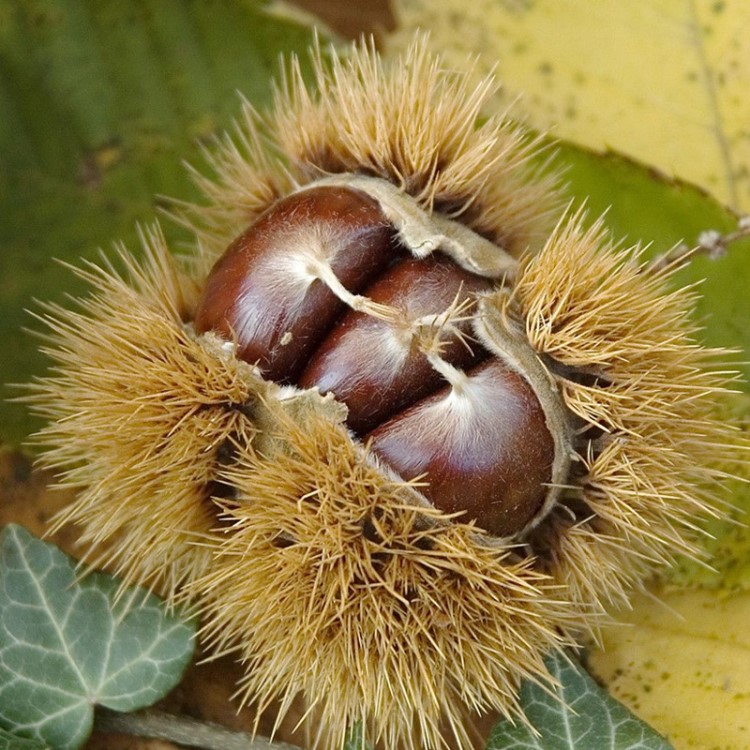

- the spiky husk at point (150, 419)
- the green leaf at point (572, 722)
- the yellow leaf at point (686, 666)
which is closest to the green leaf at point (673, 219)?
the yellow leaf at point (686, 666)

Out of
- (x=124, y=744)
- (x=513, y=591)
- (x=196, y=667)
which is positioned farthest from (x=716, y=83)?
(x=124, y=744)

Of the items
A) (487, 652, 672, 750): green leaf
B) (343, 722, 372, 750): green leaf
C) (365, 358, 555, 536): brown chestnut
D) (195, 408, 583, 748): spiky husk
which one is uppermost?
(365, 358, 555, 536): brown chestnut

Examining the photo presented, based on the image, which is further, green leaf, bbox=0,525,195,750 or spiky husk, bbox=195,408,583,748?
green leaf, bbox=0,525,195,750

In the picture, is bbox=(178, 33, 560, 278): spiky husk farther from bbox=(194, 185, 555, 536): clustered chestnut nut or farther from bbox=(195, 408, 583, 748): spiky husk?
bbox=(195, 408, 583, 748): spiky husk

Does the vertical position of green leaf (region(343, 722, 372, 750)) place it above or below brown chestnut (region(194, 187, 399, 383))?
below

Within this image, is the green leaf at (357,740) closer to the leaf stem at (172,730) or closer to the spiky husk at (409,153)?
the leaf stem at (172,730)

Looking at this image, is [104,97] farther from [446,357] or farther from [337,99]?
[446,357]

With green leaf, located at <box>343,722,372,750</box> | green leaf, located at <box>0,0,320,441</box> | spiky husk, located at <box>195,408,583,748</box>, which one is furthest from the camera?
green leaf, located at <box>0,0,320,441</box>

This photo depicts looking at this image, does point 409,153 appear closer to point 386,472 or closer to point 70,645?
point 386,472

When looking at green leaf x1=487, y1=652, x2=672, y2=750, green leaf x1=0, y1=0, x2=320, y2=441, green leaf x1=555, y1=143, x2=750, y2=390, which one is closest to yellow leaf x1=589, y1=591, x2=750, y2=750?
green leaf x1=487, y1=652, x2=672, y2=750
